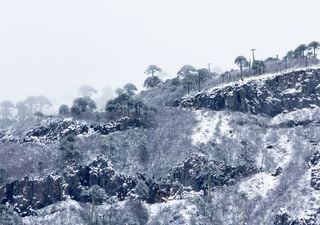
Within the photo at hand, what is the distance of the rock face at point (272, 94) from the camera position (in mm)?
127688

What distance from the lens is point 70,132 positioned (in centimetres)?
12850

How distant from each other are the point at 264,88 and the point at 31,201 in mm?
60694

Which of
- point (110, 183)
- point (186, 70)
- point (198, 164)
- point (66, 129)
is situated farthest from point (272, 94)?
point (66, 129)

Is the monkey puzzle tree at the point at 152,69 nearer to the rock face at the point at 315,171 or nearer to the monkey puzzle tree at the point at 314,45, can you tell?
the monkey puzzle tree at the point at 314,45

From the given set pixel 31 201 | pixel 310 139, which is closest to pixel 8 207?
pixel 31 201

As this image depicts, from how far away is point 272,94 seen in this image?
5118 inches

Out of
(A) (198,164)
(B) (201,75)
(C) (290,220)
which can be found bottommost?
(C) (290,220)

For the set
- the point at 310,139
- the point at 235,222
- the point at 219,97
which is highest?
the point at 219,97

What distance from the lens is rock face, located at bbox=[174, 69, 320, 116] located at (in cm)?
12769

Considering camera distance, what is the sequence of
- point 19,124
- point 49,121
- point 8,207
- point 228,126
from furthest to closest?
1. point 19,124
2. point 49,121
3. point 228,126
4. point 8,207

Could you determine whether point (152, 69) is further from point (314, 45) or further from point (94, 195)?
point (94, 195)

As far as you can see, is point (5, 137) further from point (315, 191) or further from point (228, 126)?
point (315, 191)

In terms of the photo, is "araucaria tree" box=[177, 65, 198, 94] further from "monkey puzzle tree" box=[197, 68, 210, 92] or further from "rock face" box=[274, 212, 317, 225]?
"rock face" box=[274, 212, 317, 225]

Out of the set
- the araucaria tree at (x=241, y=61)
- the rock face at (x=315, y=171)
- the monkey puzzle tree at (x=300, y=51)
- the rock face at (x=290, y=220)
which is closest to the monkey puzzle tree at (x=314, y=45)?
the monkey puzzle tree at (x=300, y=51)
